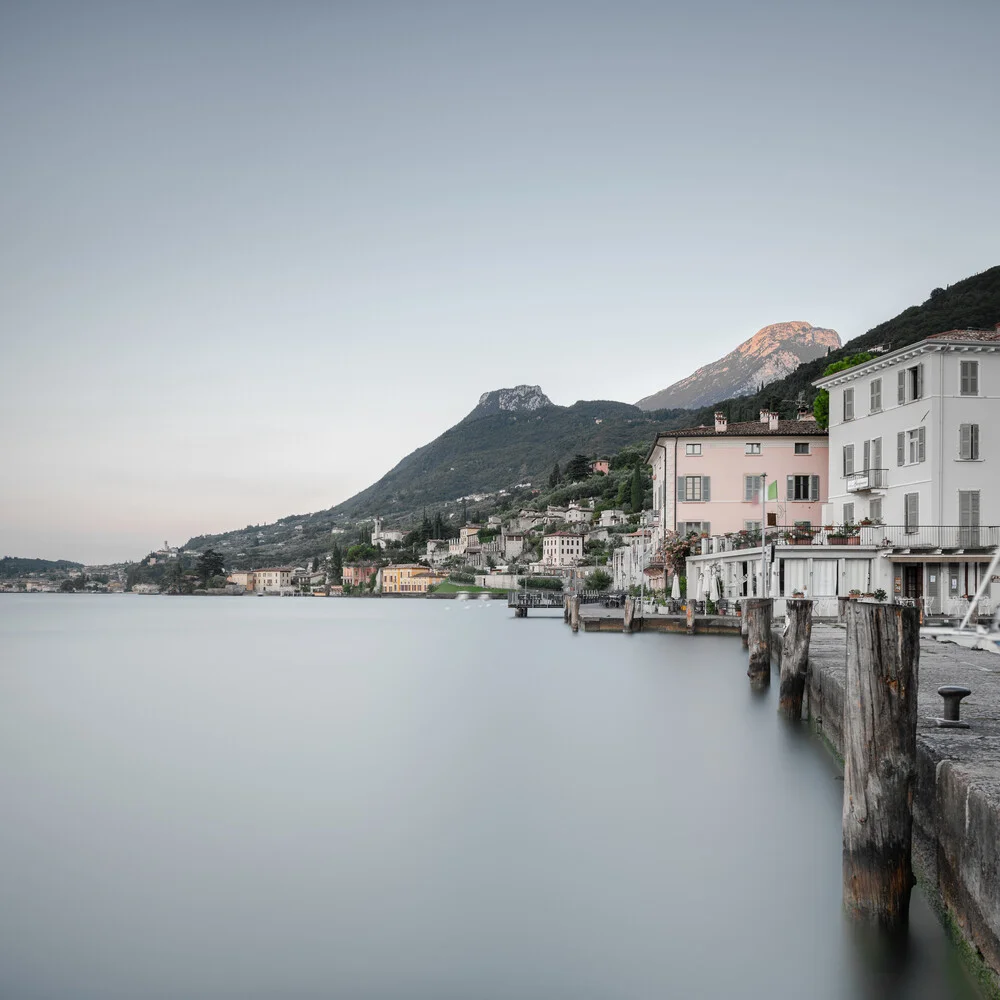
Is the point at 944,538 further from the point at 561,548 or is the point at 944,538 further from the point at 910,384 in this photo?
the point at 561,548

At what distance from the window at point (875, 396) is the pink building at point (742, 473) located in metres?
8.51

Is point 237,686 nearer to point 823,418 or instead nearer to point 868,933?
point 868,933

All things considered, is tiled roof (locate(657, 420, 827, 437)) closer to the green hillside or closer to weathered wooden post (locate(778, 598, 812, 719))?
weathered wooden post (locate(778, 598, 812, 719))

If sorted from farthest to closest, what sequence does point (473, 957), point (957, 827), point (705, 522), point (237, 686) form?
point (705, 522) → point (237, 686) → point (473, 957) → point (957, 827)

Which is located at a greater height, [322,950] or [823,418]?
[823,418]

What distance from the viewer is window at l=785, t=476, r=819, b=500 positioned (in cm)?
4878

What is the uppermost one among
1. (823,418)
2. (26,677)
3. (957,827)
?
(823,418)

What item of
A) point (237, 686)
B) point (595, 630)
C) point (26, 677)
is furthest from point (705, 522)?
point (26, 677)

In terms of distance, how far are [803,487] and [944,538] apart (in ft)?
44.3

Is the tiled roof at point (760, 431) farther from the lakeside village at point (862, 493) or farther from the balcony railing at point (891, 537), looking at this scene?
the balcony railing at point (891, 537)

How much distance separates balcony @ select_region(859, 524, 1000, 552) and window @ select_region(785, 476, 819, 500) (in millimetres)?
11736

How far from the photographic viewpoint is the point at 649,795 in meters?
14.8

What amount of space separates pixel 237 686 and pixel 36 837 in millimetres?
21279

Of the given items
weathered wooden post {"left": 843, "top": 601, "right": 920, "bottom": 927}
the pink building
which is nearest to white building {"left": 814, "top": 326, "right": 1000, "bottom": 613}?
the pink building
